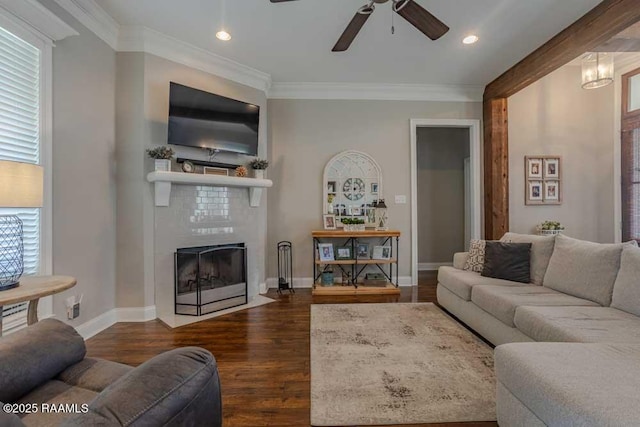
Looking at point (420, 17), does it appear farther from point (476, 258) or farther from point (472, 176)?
point (472, 176)

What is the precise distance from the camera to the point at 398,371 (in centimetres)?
212

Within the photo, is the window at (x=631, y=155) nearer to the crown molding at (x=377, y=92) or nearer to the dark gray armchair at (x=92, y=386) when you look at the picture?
the crown molding at (x=377, y=92)

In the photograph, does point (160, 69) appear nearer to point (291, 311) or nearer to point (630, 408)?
point (291, 311)

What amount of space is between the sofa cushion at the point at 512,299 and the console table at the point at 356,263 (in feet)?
5.18

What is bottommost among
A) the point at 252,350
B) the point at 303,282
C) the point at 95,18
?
the point at 252,350

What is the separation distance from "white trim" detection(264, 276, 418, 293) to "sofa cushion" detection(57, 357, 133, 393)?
3.22 meters

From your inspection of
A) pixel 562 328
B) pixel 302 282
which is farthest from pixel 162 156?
pixel 562 328

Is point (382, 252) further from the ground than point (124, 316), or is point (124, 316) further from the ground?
point (382, 252)

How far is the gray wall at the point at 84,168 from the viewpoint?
2.51m

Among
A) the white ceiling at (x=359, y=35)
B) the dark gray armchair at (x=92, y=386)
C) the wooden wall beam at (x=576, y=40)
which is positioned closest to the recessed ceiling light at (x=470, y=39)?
the white ceiling at (x=359, y=35)

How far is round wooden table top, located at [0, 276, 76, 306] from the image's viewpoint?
1561 millimetres

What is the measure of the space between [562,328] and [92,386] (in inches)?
92.9

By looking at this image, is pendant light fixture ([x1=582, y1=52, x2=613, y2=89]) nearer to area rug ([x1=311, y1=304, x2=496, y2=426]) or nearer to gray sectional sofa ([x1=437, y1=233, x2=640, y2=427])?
gray sectional sofa ([x1=437, y1=233, x2=640, y2=427])

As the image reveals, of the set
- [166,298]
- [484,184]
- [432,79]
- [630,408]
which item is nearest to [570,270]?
[630,408]
